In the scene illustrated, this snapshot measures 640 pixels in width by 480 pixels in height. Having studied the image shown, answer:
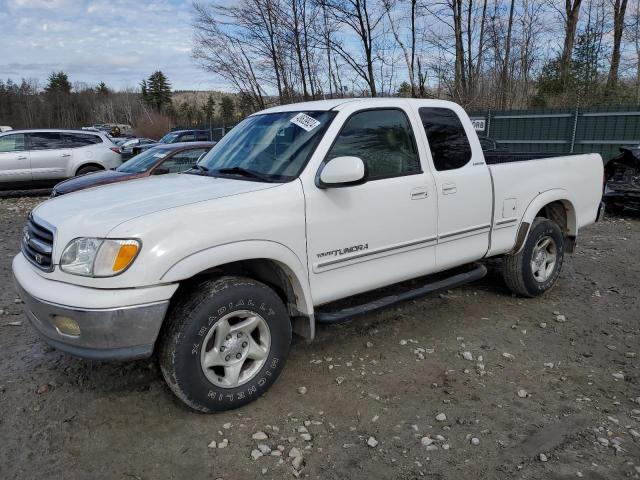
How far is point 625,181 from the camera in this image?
9.33 meters

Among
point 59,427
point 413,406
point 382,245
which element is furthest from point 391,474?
point 59,427

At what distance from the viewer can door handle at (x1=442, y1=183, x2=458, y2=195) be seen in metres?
3.97

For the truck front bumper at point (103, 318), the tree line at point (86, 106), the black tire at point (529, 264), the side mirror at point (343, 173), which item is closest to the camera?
the truck front bumper at point (103, 318)

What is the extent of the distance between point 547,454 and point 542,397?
0.63 metres

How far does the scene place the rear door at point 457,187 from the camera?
4.02 m


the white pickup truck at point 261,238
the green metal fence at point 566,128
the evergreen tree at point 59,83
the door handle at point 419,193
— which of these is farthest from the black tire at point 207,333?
the evergreen tree at point 59,83

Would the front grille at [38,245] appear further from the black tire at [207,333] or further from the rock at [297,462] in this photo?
the rock at [297,462]

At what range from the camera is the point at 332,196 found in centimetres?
333

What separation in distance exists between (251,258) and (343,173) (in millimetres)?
780

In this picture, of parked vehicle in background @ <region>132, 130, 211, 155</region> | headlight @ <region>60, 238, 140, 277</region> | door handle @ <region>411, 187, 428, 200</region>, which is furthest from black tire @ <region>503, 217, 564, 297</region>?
parked vehicle in background @ <region>132, 130, 211, 155</region>

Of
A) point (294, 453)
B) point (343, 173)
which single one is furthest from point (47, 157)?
point (294, 453)

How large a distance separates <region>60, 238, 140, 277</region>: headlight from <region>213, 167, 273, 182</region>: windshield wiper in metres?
1.03

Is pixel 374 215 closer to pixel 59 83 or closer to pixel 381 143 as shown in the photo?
pixel 381 143

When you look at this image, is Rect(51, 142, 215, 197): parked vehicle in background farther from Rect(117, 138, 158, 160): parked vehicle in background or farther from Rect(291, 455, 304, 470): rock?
Rect(291, 455, 304, 470): rock
